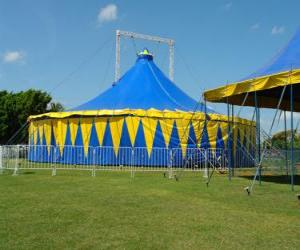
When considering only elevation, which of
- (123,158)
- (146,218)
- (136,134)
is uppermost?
(136,134)

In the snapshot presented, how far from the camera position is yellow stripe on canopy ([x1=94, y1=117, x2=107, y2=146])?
19.1 m

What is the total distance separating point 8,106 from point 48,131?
1845 centimetres

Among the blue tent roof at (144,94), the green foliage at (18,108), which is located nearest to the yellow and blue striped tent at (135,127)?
the blue tent roof at (144,94)

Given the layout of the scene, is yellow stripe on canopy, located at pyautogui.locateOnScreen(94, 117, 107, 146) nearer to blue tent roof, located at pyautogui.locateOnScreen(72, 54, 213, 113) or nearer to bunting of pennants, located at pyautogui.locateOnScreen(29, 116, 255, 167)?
bunting of pennants, located at pyautogui.locateOnScreen(29, 116, 255, 167)

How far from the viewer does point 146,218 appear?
6332 mm

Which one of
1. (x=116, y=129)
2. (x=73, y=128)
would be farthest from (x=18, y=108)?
(x=116, y=129)

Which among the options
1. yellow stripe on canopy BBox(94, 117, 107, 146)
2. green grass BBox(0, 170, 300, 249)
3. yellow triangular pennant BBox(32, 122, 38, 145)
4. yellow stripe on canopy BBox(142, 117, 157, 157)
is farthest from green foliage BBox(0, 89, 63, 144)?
green grass BBox(0, 170, 300, 249)

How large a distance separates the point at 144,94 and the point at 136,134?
2.39m

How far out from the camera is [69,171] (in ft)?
50.6

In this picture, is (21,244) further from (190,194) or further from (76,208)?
(190,194)

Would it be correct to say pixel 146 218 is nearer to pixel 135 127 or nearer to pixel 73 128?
pixel 135 127

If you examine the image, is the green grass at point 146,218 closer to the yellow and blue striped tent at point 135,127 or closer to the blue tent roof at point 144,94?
the yellow and blue striped tent at point 135,127

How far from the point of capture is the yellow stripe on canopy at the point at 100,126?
751 inches

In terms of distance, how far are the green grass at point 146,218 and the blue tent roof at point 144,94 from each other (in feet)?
31.1
